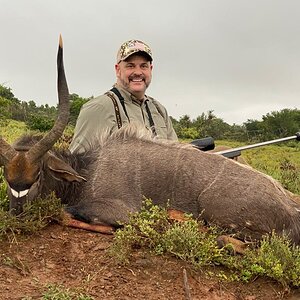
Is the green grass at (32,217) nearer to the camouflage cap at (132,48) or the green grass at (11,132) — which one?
the green grass at (11,132)

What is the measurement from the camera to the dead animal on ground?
4637 mm

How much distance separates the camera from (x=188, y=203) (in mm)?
4980

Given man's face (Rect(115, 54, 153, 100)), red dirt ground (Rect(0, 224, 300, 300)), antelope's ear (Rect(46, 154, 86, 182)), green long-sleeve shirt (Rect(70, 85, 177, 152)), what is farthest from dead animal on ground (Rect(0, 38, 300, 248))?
man's face (Rect(115, 54, 153, 100))

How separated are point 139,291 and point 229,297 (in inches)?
28.1

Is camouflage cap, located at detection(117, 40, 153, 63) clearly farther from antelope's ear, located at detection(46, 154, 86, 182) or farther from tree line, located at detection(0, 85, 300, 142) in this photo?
tree line, located at detection(0, 85, 300, 142)

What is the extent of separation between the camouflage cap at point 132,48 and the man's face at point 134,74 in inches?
2.5

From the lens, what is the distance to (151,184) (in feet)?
16.3

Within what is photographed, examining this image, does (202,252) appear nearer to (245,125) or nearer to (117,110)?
(117,110)

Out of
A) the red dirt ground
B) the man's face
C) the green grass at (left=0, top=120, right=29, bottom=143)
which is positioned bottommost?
the red dirt ground

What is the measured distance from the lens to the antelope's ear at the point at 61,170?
15.2 ft

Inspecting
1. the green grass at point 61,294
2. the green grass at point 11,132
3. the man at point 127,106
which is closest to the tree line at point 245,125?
the green grass at point 11,132

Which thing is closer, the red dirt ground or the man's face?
the red dirt ground

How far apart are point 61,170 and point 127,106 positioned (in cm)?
178

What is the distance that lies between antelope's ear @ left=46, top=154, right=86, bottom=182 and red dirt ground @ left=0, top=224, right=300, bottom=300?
615 mm
